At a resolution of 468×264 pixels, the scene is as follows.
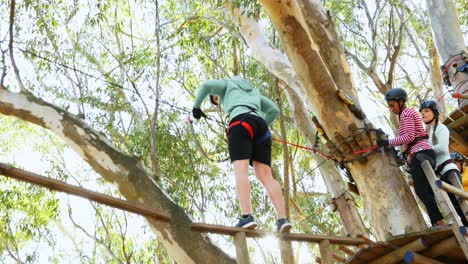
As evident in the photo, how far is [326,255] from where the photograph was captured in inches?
160

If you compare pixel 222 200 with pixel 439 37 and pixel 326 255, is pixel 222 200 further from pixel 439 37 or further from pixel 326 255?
pixel 326 255

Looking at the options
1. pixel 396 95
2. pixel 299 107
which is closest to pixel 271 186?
pixel 396 95

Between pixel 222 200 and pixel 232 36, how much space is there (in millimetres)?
2944

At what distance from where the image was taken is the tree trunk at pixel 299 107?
22.6 ft

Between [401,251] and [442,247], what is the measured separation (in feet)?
0.86

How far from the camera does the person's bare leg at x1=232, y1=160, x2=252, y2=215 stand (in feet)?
12.7

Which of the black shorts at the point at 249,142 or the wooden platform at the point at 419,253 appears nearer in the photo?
the wooden platform at the point at 419,253

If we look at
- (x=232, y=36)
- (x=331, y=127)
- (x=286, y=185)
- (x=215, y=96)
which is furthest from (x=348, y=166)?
(x=232, y=36)

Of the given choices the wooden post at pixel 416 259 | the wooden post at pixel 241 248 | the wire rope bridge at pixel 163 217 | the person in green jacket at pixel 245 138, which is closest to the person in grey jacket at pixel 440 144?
the wooden post at pixel 416 259

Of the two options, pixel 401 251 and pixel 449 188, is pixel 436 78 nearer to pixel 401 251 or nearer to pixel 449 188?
pixel 449 188

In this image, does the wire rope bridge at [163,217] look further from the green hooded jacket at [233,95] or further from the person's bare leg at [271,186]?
the green hooded jacket at [233,95]

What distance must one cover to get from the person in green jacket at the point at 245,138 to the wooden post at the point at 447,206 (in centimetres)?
103

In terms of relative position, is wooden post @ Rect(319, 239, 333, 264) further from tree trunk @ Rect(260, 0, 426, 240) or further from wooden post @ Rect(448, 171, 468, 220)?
Result: wooden post @ Rect(448, 171, 468, 220)

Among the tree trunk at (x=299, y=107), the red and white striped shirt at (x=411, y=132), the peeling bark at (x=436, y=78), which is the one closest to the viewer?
the red and white striped shirt at (x=411, y=132)
